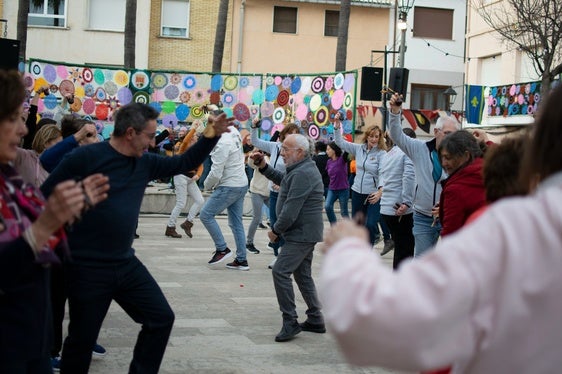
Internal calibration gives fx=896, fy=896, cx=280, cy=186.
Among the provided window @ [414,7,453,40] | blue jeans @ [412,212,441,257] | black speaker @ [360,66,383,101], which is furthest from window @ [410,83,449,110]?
blue jeans @ [412,212,441,257]

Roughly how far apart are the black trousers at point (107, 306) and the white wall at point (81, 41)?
3119 centimetres

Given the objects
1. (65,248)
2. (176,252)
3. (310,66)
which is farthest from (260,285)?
(310,66)

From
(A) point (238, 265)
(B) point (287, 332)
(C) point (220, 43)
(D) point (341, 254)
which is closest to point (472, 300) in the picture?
(D) point (341, 254)

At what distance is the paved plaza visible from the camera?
6516 millimetres

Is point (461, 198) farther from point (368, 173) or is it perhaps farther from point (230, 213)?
point (368, 173)

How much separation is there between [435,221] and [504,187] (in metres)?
4.34

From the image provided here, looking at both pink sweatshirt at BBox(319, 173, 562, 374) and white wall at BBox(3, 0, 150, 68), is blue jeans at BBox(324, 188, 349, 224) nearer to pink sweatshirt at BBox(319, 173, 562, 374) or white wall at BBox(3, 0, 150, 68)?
pink sweatshirt at BBox(319, 173, 562, 374)

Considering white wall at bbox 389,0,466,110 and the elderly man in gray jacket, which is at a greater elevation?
white wall at bbox 389,0,466,110

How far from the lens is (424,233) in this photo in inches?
322

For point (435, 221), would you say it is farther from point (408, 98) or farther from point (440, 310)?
point (408, 98)

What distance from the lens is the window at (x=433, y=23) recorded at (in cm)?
4053

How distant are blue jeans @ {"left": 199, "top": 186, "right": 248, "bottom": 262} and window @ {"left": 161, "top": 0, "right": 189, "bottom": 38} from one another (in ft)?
84.7

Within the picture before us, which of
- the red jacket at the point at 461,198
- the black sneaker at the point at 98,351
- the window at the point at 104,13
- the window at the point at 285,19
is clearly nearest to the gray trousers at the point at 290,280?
the black sneaker at the point at 98,351

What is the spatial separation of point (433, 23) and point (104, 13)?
14.9 m
